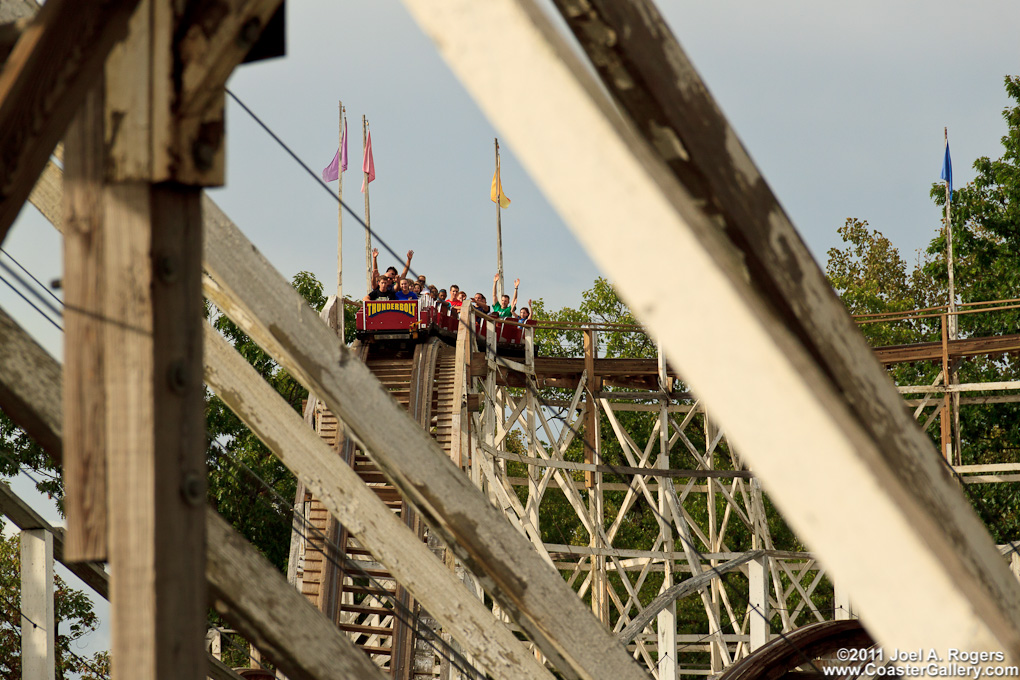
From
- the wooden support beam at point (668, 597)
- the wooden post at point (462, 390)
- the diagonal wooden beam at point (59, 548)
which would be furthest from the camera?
the wooden post at point (462, 390)

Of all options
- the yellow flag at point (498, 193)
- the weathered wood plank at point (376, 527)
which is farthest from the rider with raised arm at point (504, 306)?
the weathered wood plank at point (376, 527)

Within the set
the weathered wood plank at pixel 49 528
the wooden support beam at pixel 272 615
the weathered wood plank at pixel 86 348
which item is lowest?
the wooden support beam at pixel 272 615

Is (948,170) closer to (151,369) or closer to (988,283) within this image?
(988,283)

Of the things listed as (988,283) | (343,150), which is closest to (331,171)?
(343,150)

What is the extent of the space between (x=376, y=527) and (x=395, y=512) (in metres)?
7.94

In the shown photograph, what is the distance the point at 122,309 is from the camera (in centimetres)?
133

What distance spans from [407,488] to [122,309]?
935mm

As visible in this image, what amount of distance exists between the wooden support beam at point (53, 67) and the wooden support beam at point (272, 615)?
0.58 meters

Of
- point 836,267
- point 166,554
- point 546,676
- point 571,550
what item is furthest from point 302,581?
point 836,267

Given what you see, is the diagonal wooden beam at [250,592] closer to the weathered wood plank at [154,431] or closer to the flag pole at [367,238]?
the weathered wood plank at [154,431]

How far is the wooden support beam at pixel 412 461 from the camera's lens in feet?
6.61

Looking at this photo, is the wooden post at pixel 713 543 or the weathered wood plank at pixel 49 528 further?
the wooden post at pixel 713 543

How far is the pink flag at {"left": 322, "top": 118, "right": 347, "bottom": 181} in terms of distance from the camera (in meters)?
21.4

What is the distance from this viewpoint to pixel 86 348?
53.1 inches
